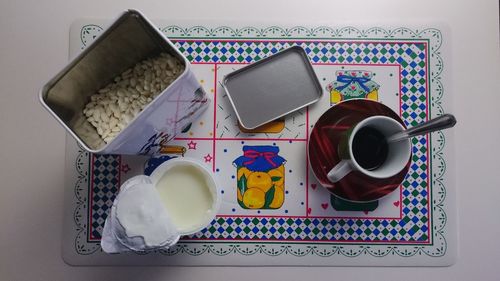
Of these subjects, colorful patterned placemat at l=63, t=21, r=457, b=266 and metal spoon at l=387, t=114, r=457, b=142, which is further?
colorful patterned placemat at l=63, t=21, r=457, b=266

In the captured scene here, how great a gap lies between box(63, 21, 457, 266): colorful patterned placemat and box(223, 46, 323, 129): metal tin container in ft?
0.05

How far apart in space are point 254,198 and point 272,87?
183 millimetres

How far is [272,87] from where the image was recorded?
628 mm

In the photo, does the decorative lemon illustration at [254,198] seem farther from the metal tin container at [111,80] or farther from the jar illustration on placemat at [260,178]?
the metal tin container at [111,80]

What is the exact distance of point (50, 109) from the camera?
452 millimetres

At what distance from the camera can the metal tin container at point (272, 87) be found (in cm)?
62

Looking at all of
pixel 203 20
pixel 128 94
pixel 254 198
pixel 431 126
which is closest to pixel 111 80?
pixel 128 94

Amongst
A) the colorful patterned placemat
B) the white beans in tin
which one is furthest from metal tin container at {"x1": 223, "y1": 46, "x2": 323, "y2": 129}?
the white beans in tin

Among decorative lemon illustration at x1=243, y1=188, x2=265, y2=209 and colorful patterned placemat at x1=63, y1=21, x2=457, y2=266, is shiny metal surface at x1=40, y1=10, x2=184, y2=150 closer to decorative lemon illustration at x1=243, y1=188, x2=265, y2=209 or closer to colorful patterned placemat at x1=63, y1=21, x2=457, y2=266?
colorful patterned placemat at x1=63, y1=21, x2=457, y2=266

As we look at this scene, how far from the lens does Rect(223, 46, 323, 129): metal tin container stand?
24.6 inches

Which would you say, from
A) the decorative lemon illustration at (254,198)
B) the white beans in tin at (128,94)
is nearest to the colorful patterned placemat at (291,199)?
the decorative lemon illustration at (254,198)
